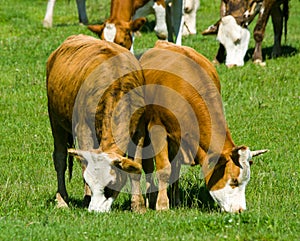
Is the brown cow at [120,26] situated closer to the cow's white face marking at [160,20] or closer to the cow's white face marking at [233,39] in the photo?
the cow's white face marking at [160,20]

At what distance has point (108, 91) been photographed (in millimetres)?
8781

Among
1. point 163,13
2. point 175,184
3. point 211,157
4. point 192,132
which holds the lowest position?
point 175,184

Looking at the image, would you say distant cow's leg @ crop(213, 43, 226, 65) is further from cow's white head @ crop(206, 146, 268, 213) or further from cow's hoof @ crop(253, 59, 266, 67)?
cow's white head @ crop(206, 146, 268, 213)

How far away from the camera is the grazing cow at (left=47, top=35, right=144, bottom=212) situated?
27.0 feet

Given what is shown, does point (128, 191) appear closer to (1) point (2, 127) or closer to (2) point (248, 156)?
(2) point (248, 156)

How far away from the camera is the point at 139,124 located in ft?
29.4

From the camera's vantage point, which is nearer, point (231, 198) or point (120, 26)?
point (231, 198)

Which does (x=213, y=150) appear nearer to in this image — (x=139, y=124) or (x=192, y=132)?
(x=192, y=132)

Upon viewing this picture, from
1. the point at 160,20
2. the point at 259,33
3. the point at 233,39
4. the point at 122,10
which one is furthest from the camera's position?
the point at 259,33

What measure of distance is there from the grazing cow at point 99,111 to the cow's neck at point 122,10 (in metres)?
7.43

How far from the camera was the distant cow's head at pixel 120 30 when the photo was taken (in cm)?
1680

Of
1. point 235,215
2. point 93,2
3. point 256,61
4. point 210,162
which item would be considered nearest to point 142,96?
point 210,162

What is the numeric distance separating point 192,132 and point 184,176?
157 centimetres

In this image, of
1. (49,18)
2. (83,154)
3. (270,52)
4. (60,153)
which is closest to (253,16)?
(270,52)
